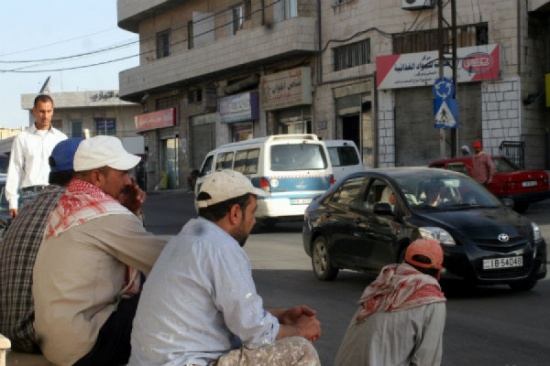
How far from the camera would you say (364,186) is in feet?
39.1

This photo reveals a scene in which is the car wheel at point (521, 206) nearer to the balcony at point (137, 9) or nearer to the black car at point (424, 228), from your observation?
the black car at point (424, 228)

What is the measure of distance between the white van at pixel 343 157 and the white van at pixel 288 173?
171 centimetres

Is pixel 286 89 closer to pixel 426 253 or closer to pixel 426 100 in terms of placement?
pixel 426 100

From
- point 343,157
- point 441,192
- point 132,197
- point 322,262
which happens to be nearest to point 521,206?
point 343,157

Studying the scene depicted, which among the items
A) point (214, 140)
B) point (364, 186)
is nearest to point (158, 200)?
point (214, 140)

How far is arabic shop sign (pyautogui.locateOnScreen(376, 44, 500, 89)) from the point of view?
27859 mm

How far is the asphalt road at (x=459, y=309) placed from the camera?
7609mm

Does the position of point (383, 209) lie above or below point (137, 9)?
below

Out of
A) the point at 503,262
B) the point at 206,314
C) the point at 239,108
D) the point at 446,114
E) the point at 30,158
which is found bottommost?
the point at 503,262

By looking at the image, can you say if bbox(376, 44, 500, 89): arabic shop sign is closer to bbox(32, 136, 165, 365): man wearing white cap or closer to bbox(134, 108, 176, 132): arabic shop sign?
bbox(134, 108, 176, 132): arabic shop sign

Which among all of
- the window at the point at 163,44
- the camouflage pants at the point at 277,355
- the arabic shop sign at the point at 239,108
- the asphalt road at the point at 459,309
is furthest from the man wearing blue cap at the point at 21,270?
the window at the point at 163,44

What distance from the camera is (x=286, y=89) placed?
34906 millimetres

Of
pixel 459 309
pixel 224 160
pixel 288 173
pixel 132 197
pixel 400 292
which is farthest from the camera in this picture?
pixel 224 160

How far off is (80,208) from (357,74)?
27.8 meters
